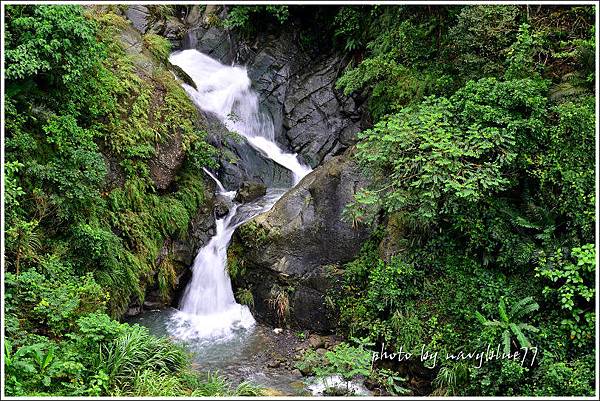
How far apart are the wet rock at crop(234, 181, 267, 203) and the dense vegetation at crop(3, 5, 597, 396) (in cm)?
249

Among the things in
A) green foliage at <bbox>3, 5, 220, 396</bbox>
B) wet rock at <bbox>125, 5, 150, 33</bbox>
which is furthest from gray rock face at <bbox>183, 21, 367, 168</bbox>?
green foliage at <bbox>3, 5, 220, 396</bbox>

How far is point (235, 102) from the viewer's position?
484 inches

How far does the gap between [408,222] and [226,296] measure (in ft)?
12.9

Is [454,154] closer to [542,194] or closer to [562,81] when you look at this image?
[542,194]

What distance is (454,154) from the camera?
572cm

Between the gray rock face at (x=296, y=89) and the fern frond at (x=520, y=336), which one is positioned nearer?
the fern frond at (x=520, y=336)

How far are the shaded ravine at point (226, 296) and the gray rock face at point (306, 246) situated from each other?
23.4 inches

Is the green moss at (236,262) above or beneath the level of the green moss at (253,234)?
beneath

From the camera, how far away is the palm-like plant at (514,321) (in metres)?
5.33

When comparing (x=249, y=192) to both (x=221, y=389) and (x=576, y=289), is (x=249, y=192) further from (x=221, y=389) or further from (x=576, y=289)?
(x=576, y=289)

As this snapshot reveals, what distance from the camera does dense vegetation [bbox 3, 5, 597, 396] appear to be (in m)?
5.28

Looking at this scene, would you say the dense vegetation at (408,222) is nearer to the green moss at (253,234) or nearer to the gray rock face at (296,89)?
the green moss at (253,234)

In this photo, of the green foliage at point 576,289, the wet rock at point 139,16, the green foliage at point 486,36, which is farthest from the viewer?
the wet rock at point 139,16

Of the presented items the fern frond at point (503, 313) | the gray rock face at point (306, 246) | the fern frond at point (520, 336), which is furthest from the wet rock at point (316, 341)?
the fern frond at point (520, 336)
